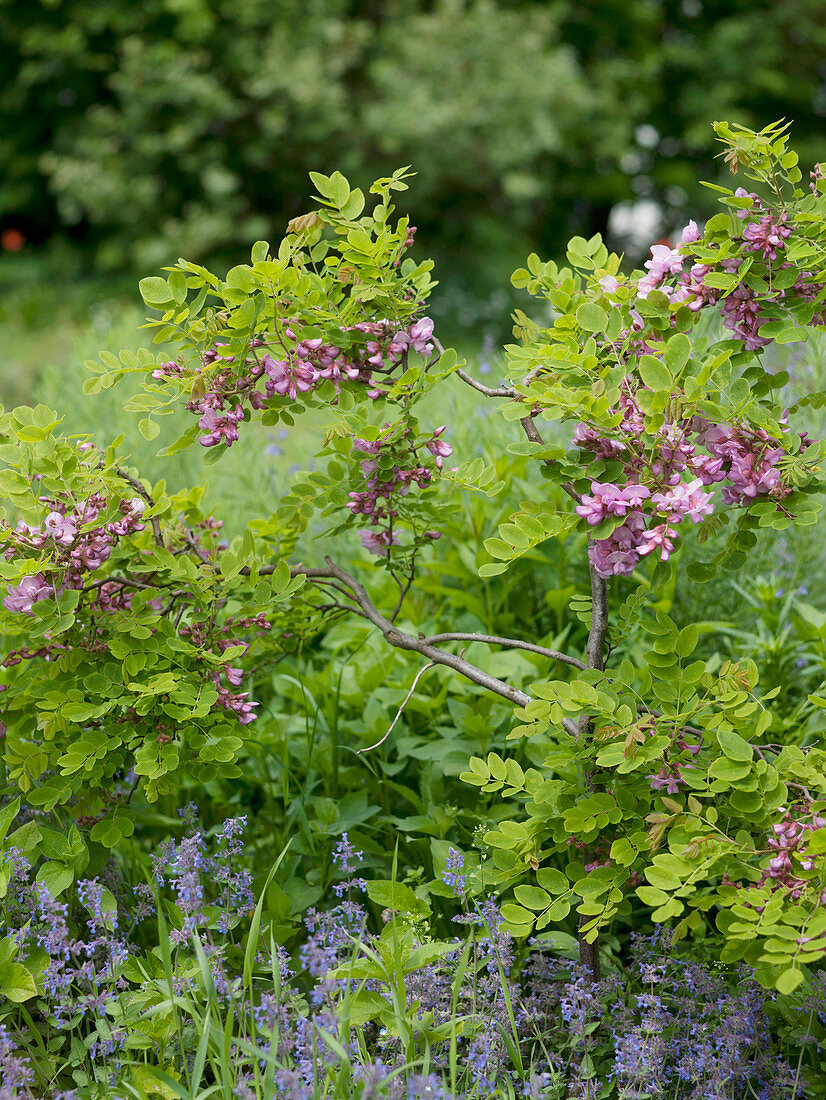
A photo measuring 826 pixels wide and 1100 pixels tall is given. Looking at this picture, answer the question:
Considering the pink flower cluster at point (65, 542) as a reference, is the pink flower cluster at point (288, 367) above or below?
above

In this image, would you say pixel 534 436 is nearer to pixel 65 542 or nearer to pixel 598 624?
pixel 598 624

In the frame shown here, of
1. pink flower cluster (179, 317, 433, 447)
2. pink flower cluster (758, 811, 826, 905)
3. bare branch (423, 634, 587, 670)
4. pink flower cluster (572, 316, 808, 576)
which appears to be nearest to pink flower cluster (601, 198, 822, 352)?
pink flower cluster (572, 316, 808, 576)

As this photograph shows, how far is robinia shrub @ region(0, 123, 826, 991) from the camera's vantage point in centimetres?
144

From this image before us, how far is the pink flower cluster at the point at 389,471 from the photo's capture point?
173 centimetres

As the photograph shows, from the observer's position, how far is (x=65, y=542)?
1.63m

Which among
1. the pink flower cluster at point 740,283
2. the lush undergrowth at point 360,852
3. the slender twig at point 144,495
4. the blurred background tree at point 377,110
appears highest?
the pink flower cluster at point 740,283

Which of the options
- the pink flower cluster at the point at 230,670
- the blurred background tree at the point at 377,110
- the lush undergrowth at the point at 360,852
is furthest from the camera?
the blurred background tree at the point at 377,110

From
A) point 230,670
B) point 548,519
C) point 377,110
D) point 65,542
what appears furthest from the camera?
point 377,110

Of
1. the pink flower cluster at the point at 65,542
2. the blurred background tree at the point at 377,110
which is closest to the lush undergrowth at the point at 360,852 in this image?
the pink flower cluster at the point at 65,542

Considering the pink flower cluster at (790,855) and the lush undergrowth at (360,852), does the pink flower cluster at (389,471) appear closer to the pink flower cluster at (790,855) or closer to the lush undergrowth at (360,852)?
the lush undergrowth at (360,852)

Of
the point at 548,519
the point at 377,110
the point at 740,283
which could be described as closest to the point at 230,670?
the point at 548,519

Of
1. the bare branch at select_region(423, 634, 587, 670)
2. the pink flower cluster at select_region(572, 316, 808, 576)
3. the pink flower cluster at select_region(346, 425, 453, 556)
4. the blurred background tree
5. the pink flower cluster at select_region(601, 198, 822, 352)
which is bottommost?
the blurred background tree

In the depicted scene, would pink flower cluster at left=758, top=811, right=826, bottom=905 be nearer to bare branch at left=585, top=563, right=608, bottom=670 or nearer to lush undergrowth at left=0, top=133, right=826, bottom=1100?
lush undergrowth at left=0, top=133, right=826, bottom=1100

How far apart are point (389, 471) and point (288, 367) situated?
0.92 ft
